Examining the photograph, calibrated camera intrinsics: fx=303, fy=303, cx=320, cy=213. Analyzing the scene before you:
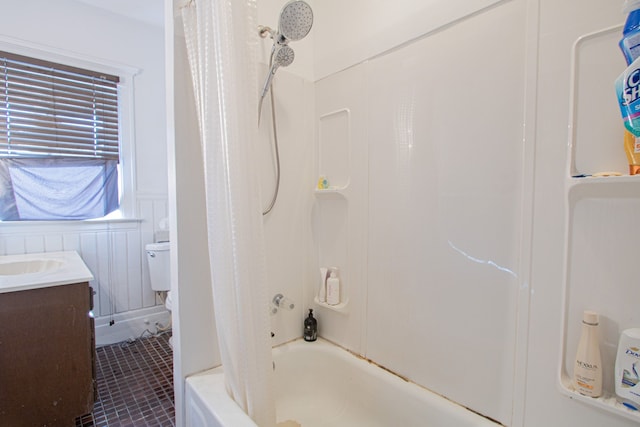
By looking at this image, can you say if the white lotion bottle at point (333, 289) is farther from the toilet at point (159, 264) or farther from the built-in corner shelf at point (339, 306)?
the toilet at point (159, 264)

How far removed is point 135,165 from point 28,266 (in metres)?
1.04

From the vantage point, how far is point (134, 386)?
197 cm

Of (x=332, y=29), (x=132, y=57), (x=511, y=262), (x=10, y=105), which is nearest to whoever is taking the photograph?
(x=511, y=262)

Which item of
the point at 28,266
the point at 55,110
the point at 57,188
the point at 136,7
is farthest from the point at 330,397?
the point at 136,7

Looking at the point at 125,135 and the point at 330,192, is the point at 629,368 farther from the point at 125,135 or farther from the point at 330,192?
the point at 125,135

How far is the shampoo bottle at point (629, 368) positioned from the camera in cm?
73

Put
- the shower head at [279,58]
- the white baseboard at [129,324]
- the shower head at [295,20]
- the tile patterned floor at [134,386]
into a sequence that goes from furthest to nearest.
A: 1. the white baseboard at [129,324]
2. the tile patterned floor at [134,386]
3. the shower head at [279,58]
4. the shower head at [295,20]

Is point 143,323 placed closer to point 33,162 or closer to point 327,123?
point 33,162

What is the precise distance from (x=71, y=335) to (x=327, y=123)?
1.73 m

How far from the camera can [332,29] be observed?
1533 millimetres

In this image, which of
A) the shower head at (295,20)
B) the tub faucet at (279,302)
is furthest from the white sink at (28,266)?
the shower head at (295,20)

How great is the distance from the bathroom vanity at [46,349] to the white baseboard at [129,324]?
93cm

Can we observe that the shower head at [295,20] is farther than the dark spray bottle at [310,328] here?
No

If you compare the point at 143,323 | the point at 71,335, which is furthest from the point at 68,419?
the point at 143,323
